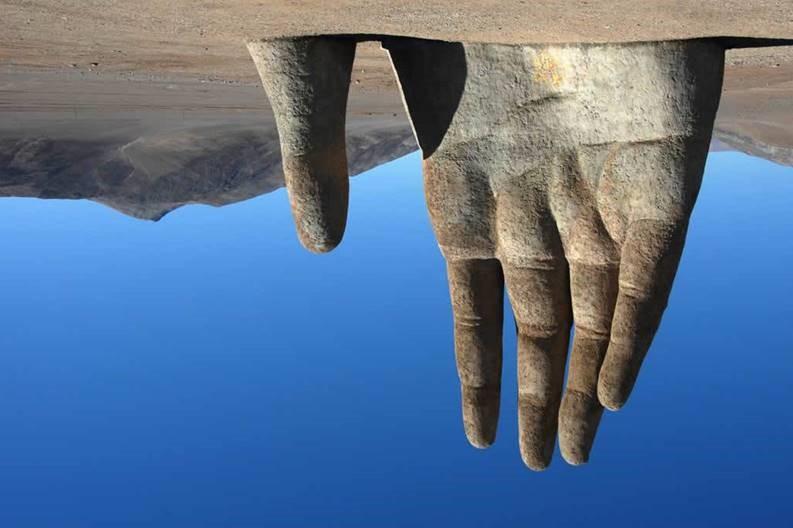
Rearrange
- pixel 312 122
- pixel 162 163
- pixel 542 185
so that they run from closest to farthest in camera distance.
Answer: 1. pixel 312 122
2. pixel 542 185
3. pixel 162 163

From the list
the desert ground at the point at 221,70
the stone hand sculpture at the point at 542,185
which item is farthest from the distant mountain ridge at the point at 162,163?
the stone hand sculpture at the point at 542,185

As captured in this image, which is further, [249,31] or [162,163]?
[162,163]

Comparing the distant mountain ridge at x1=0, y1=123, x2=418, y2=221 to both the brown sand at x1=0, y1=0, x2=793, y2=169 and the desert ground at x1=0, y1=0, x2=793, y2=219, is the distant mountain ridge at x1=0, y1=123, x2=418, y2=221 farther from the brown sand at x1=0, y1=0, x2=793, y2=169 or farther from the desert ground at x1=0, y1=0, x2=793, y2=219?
the brown sand at x1=0, y1=0, x2=793, y2=169

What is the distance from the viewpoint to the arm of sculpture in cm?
398

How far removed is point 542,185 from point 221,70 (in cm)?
661

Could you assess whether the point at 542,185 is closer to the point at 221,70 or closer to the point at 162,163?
the point at 221,70

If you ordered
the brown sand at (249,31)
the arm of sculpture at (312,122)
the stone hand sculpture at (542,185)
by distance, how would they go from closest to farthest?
the arm of sculpture at (312,122)
the stone hand sculpture at (542,185)
the brown sand at (249,31)

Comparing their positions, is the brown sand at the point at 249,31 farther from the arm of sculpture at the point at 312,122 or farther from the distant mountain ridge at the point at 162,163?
the distant mountain ridge at the point at 162,163

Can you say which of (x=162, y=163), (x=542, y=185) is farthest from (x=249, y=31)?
(x=162, y=163)

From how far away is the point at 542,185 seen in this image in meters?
4.66

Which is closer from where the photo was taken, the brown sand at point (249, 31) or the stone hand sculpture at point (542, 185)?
the stone hand sculpture at point (542, 185)

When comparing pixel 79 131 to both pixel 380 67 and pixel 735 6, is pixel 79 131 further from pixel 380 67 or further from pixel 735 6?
pixel 735 6

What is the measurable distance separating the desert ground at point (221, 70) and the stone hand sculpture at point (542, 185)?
16.3 inches

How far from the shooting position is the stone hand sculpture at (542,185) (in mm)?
4133
